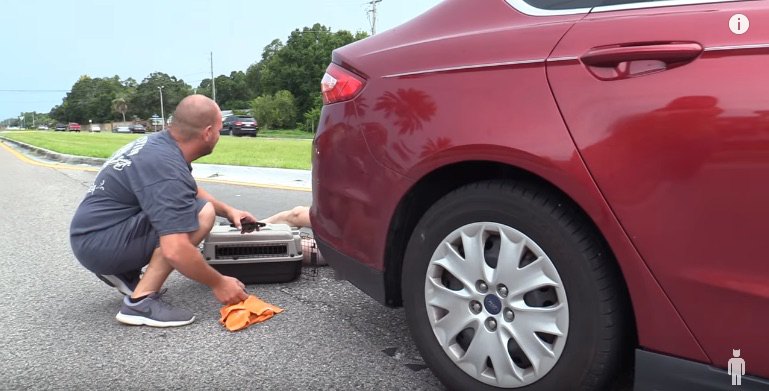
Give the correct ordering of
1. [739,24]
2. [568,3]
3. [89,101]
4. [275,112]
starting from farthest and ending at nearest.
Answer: [89,101], [275,112], [568,3], [739,24]

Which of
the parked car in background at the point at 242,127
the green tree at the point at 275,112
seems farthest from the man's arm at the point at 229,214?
the green tree at the point at 275,112

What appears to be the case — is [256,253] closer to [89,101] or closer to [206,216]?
[206,216]

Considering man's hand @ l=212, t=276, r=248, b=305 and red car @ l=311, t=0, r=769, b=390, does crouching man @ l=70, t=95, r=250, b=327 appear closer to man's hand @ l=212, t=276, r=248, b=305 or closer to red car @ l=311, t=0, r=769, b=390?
man's hand @ l=212, t=276, r=248, b=305

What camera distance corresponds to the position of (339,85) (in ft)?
7.63

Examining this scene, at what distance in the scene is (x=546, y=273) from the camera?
174 centimetres

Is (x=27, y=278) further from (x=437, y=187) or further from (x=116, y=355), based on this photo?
(x=437, y=187)

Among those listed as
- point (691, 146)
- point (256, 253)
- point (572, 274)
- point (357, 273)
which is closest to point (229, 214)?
point (256, 253)

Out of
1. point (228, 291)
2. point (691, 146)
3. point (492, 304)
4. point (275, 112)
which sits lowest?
point (228, 291)

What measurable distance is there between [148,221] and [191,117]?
1.77 ft

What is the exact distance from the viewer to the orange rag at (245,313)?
110 inches

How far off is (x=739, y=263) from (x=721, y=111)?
1.21 ft

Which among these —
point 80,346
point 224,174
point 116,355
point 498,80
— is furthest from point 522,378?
point 224,174

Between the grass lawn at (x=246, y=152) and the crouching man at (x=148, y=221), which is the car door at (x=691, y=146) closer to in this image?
the crouching man at (x=148, y=221)

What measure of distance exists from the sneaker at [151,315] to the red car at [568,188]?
1.05 metres
